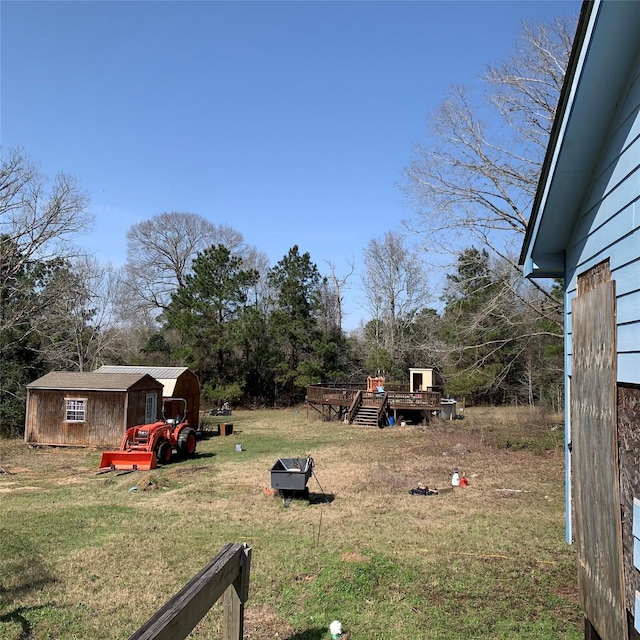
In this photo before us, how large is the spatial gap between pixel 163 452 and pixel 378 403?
1415 centimetres

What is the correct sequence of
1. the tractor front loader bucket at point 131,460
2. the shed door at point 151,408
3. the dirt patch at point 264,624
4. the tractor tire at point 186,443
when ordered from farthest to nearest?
the shed door at point 151,408 < the tractor tire at point 186,443 < the tractor front loader bucket at point 131,460 < the dirt patch at point 264,624

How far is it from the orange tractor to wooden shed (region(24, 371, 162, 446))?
2978mm

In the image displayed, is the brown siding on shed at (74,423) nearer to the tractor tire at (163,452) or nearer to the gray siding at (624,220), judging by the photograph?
the tractor tire at (163,452)

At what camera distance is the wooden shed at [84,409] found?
19.5 meters

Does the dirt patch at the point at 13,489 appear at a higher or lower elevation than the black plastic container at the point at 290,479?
lower

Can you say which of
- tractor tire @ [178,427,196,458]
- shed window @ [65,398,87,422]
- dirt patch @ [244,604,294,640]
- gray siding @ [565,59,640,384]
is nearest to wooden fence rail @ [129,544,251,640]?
dirt patch @ [244,604,294,640]

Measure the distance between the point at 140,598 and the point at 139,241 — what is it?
4027 centimetres

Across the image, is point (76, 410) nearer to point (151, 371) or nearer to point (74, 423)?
point (74, 423)

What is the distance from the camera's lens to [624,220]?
3285mm

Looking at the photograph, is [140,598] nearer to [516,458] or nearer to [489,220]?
[516,458]

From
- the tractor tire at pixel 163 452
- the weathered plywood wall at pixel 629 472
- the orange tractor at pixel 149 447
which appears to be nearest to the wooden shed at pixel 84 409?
the orange tractor at pixel 149 447

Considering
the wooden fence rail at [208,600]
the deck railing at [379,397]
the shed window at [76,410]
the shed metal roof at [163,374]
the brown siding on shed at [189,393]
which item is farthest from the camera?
the deck railing at [379,397]

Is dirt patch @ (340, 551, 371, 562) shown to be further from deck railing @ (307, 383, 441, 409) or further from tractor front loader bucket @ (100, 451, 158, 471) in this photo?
deck railing @ (307, 383, 441, 409)

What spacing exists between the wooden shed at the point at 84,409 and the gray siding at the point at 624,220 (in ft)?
60.2
